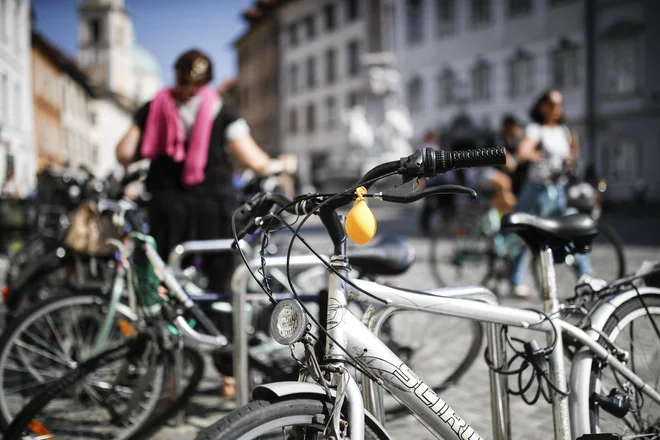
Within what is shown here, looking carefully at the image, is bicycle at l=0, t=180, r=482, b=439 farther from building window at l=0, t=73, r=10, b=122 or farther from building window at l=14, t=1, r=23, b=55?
building window at l=14, t=1, r=23, b=55

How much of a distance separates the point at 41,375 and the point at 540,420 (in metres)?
2.60

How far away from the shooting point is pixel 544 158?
6.20 m

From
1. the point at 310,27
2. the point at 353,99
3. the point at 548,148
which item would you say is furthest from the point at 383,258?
the point at 310,27

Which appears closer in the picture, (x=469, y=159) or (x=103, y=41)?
(x=469, y=159)

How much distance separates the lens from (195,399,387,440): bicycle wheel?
156cm

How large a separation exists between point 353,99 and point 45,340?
41655 mm

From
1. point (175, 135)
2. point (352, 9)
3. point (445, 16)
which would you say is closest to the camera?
point (175, 135)

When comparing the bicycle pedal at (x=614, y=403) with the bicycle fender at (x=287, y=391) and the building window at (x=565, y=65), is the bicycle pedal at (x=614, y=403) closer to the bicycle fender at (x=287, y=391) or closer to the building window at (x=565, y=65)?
the bicycle fender at (x=287, y=391)

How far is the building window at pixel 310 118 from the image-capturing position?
157 feet

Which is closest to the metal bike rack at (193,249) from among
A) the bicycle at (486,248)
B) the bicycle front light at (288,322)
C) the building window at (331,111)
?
the bicycle front light at (288,322)

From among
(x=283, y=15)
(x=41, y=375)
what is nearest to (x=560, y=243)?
(x=41, y=375)

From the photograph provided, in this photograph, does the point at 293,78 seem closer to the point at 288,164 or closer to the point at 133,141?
the point at 288,164

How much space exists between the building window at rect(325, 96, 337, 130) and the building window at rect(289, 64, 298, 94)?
4954mm

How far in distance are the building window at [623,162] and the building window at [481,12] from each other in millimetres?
8868
